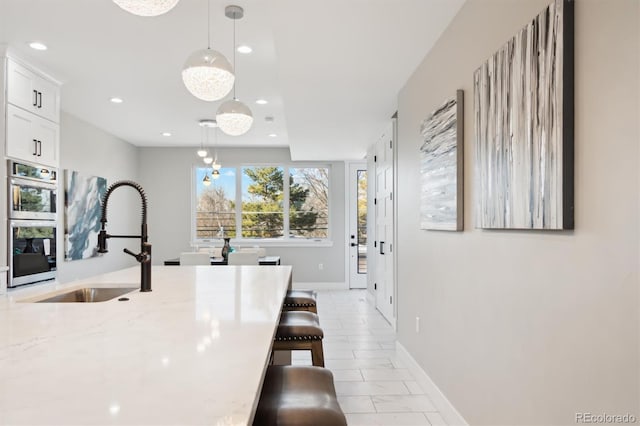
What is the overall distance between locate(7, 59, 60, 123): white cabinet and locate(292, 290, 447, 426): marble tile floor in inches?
130

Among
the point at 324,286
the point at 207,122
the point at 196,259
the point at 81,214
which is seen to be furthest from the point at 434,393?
the point at 324,286

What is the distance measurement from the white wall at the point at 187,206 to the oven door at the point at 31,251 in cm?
362

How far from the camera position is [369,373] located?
348 centimetres

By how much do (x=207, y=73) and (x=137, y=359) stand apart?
160 centimetres

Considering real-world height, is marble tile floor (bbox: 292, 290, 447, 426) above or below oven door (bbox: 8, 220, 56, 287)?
below

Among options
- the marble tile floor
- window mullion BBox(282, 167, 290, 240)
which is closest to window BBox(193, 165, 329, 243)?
window mullion BBox(282, 167, 290, 240)

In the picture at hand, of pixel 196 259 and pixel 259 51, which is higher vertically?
pixel 259 51

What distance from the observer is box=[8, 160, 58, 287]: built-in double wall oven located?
3686 millimetres

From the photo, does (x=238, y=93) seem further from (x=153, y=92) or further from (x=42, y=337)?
(x=42, y=337)

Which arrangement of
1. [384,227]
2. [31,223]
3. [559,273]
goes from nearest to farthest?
[559,273], [31,223], [384,227]

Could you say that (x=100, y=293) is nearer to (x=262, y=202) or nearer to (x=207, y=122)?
(x=207, y=122)

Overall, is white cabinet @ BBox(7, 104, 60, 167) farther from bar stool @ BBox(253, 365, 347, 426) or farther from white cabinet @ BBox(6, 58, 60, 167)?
bar stool @ BBox(253, 365, 347, 426)

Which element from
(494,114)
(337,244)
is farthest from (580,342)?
(337,244)

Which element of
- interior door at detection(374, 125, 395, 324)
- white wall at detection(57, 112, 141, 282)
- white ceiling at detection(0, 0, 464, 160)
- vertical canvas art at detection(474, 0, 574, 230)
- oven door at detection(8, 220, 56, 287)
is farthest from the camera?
white wall at detection(57, 112, 141, 282)
